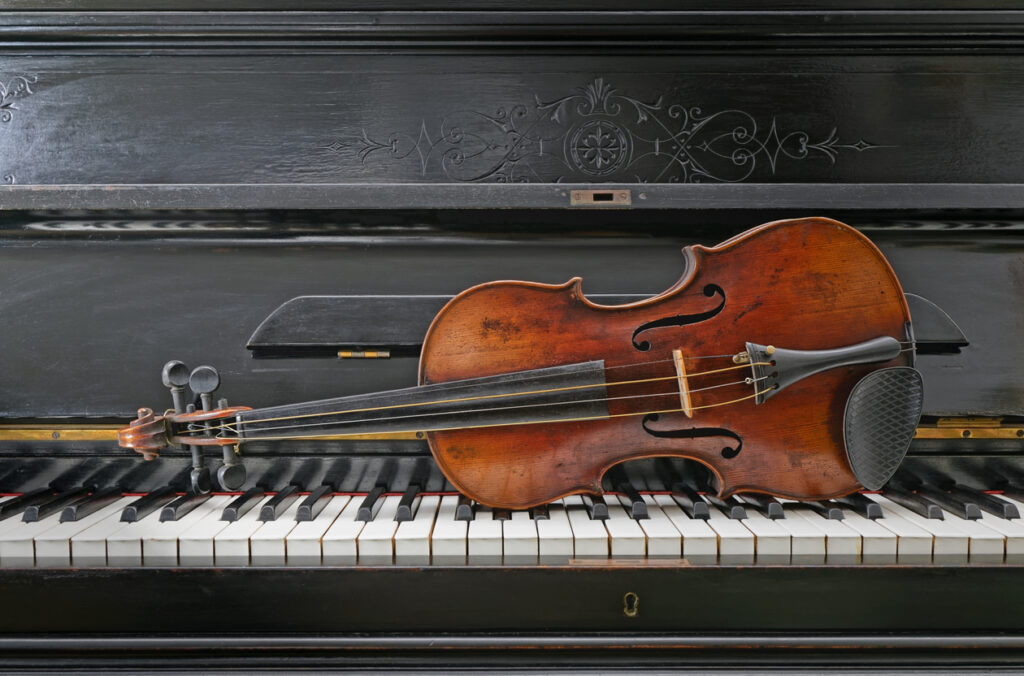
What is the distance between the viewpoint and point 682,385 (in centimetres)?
96

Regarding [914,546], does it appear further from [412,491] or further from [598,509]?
[412,491]

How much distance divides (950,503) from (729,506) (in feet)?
1.47

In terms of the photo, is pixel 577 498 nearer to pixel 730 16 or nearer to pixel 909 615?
pixel 909 615

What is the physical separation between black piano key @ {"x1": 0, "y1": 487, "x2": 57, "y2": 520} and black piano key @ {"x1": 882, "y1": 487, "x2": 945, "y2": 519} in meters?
1.80

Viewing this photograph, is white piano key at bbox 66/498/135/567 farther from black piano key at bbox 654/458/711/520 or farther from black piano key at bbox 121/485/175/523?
black piano key at bbox 654/458/711/520

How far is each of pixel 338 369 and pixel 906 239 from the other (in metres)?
1.41

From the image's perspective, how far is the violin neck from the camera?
946 millimetres

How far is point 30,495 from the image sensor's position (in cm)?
107

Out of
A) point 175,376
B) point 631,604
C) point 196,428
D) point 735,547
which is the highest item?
point 175,376

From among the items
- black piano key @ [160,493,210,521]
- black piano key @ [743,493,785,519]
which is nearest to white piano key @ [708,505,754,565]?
black piano key @ [743,493,785,519]

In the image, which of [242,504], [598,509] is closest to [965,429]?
[598,509]

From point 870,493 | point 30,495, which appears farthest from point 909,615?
point 30,495

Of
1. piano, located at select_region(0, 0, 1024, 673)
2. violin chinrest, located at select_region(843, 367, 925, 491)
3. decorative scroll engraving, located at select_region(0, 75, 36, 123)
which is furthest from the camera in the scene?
decorative scroll engraving, located at select_region(0, 75, 36, 123)

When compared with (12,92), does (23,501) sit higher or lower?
lower
